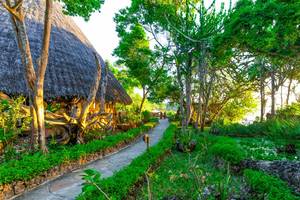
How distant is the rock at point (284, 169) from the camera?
5.75 metres

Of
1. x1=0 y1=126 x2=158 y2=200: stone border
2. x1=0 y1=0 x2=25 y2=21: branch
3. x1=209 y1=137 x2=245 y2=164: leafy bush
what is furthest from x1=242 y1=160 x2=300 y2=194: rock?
x1=0 y1=0 x2=25 y2=21: branch

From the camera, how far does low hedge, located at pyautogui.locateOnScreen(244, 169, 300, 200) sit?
4.50 m

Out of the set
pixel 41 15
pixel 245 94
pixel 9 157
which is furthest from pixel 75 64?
pixel 245 94

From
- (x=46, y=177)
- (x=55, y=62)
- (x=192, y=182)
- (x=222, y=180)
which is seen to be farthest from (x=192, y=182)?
(x=55, y=62)

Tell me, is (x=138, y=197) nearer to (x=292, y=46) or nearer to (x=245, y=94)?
(x=292, y=46)

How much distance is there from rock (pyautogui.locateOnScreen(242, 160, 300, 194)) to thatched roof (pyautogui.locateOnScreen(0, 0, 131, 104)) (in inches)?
365

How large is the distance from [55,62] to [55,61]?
8 cm

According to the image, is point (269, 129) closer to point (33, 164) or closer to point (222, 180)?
point (222, 180)

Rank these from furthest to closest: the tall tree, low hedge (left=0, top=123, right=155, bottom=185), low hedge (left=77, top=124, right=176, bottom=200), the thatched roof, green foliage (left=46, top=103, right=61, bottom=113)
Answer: the tall tree, the thatched roof, green foliage (left=46, top=103, right=61, bottom=113), low hedge (left=0, top=123, right=155, bottom=185), low hedge (left=77, top=124, right=176, bottom=200)

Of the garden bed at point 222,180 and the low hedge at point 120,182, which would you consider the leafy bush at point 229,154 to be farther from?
the low hedge at point 120,182

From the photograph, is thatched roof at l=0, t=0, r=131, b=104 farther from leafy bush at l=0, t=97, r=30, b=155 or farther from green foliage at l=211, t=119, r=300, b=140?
green foliage at l=211, t=119, r=300, b=140

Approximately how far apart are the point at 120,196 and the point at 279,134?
943 centimetres

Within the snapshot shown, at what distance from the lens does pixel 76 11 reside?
8.19 meters

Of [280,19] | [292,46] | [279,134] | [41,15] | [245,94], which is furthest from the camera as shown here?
[245,94]
